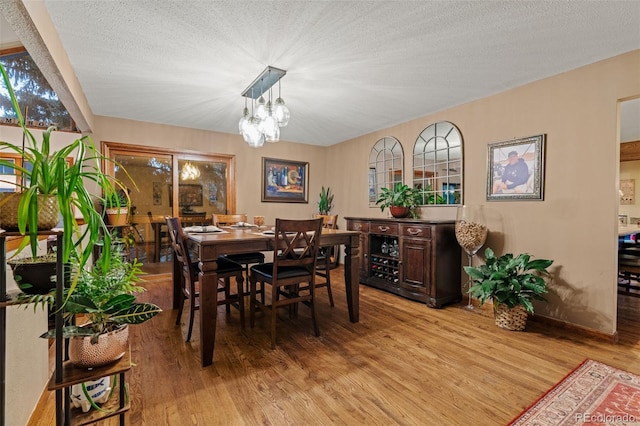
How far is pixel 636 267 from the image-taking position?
3.11 metres

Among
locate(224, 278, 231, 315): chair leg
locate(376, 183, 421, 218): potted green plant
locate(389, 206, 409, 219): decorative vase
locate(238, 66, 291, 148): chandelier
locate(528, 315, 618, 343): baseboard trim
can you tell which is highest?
locate(238, 66, 291, 148): chandelier

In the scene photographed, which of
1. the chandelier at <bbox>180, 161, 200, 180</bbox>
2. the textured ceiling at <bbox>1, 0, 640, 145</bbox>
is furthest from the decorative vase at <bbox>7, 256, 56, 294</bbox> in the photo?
the chandelier at <bbox>180, 161, 200, 180</bbox>

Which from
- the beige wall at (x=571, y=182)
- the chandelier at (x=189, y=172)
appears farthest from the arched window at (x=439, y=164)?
the chandelier at (x=189, y=172)

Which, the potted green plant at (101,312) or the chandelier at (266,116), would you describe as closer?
the potted green plant at (101,312)

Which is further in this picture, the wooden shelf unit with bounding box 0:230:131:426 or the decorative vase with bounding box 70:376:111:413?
the decorative vase with bounding box 70:376:111:413

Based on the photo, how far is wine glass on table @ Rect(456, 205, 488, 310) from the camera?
10.2 ft

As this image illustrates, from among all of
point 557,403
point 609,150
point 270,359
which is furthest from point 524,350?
point 270,359

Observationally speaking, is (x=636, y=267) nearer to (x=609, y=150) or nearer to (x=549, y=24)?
(x=609, y=150)

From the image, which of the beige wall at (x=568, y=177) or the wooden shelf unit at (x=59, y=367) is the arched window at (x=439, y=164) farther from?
the wooden shelf unit at (x=59, y=367)

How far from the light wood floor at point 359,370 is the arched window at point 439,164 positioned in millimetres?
1489

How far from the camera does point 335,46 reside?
90.5 inches

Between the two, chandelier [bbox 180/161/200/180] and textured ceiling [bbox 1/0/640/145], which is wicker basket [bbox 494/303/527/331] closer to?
textured ceiling [bbox 1/0/640/145]

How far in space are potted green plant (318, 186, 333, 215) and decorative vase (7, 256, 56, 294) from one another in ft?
15.3

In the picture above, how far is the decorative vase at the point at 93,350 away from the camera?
3.56ft
